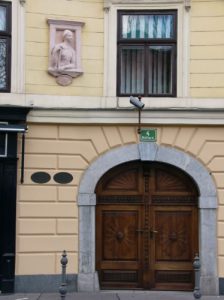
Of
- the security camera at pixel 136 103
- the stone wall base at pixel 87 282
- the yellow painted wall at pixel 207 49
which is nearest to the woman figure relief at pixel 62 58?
the security camera at pixel 136 103

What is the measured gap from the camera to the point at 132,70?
1246cm

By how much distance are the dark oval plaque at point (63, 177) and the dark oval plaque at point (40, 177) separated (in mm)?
168

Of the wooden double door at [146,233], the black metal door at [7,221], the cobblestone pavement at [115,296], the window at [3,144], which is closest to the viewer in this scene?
the cobblestone pavement at [115,296]

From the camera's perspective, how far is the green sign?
12062 mm

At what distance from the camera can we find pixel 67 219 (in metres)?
11.8

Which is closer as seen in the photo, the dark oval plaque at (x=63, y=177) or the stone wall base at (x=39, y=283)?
the stone wall base at (x=39, y=283)

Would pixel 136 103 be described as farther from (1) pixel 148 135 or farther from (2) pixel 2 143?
(2) pixel 2 143

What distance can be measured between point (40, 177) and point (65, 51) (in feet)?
8.89

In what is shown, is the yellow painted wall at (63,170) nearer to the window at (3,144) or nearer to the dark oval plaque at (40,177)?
the dark oval plaque at (40,177)

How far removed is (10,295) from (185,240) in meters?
3.87

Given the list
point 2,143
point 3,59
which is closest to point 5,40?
point 3,59

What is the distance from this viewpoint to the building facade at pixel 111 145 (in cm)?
1173

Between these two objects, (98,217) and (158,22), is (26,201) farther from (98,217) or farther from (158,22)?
(158,22)

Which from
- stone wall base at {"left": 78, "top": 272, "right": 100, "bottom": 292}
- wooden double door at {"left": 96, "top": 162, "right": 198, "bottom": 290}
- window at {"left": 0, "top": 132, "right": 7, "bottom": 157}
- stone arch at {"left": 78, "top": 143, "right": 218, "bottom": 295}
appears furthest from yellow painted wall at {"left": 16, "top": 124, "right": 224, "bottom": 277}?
wooden double door at {"left": 96, "top": 162, "right": 198, "bottom": 290}
